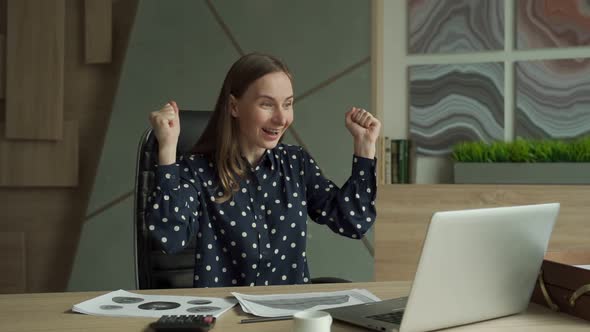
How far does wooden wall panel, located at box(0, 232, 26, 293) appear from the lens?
3.42 m

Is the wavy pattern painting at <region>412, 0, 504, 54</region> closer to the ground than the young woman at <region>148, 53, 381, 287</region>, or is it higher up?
higher up

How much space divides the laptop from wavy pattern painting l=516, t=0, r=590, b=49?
92.1 inches

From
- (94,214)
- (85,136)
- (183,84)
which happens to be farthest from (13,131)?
(183,84)

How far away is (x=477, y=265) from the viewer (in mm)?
1256

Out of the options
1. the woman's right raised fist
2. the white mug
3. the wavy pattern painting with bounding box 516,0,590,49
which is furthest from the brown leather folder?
the wavy pattern painting with bounding box 516,0,590,49

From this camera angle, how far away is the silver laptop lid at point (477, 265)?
3.85 feet

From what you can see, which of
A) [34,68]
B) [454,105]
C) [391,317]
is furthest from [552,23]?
[391,317]

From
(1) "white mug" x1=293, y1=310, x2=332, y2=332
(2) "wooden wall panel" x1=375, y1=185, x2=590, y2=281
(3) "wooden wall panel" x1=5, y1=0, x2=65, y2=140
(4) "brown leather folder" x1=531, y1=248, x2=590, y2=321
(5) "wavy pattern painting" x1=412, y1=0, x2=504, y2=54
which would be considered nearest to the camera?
(1) "white mug" x1=293, y1=310, x2=332, y2=332

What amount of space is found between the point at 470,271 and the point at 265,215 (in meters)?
0.92

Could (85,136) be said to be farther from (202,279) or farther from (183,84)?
(202,279)

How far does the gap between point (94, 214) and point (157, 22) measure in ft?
3.17

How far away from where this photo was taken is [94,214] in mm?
3428

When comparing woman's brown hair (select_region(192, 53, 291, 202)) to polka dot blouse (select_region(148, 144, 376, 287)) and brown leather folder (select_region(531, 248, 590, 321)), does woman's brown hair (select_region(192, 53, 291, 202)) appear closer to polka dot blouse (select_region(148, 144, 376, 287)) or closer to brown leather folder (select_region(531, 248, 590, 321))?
polka dot blouse (select_region(148, 144, 376, 287))

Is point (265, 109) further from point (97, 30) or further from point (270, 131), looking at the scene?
point (97, 30)
